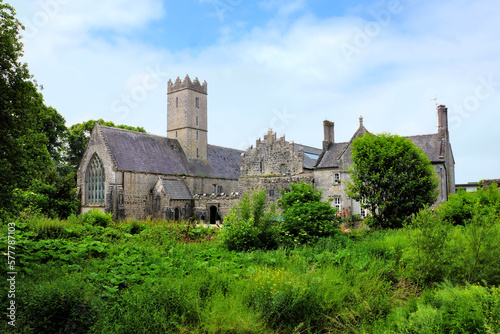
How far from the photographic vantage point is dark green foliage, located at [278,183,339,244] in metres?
14.0

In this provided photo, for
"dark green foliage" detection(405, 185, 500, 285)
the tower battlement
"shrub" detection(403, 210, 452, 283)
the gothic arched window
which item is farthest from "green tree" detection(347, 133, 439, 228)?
the tower battlement

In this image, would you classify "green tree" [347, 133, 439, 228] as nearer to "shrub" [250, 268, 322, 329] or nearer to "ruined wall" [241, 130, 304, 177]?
"shrub" [250, 268, 322, 329]

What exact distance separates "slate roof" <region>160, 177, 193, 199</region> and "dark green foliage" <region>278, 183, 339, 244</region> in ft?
80.5

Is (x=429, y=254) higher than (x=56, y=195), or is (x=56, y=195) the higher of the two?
(x=56, y=195)

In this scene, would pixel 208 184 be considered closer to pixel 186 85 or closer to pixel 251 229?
pixel 186 85

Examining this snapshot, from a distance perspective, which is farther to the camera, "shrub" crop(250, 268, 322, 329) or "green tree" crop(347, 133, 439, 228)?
"green tree" crop(347, 133, 439, 228)

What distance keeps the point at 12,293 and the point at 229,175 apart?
40.1 m

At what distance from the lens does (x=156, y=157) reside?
4084cm

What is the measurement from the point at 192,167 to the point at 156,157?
4648 mm

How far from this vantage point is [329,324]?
319 inches

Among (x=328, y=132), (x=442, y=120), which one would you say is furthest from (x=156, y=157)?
(x=442, y=120)

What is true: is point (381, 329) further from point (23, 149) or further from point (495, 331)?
point (23, 149)

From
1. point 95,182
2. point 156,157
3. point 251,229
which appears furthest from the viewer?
point 156,157

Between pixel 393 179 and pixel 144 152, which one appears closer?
pixel 393 179
